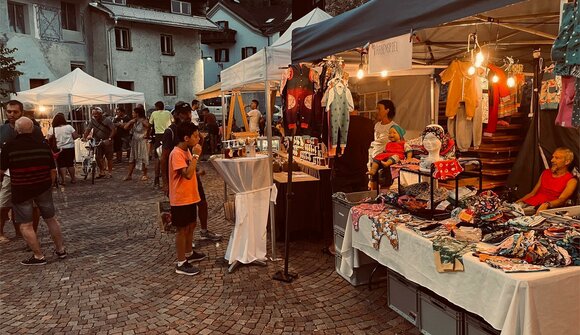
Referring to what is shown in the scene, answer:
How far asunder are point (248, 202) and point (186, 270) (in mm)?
1057

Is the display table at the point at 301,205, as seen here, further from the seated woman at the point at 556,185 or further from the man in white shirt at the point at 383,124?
the seated woman at the point at 556,185

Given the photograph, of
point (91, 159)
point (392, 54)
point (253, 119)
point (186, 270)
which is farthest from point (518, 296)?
point (253, 119)

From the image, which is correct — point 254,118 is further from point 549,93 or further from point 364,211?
point 364,211

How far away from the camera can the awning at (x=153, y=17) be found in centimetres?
2094

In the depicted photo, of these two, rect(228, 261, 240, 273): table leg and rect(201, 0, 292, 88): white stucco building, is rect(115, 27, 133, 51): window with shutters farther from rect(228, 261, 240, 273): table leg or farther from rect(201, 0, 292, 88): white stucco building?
rect(228, 261, 240, 273): table leg

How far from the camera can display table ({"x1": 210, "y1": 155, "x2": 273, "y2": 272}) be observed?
4969 mm

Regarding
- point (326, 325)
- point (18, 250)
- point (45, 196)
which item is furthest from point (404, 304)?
point (18, 250)

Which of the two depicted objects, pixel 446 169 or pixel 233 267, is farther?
pixel 233 267

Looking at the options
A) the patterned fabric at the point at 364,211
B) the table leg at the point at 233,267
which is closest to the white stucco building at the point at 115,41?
the table leg at the point at 233,267

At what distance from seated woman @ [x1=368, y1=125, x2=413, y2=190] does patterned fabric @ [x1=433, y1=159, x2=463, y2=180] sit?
0.92 metres

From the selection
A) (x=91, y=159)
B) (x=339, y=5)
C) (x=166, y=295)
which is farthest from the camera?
(x=339, y=5)

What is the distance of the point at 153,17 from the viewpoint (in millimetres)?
22828

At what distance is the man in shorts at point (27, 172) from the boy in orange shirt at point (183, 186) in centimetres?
172

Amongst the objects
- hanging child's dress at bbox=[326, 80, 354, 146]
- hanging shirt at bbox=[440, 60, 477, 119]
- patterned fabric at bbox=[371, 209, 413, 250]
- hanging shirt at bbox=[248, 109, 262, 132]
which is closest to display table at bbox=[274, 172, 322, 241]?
hanging child's dress at bbox=[326, 80, 354, 146]
